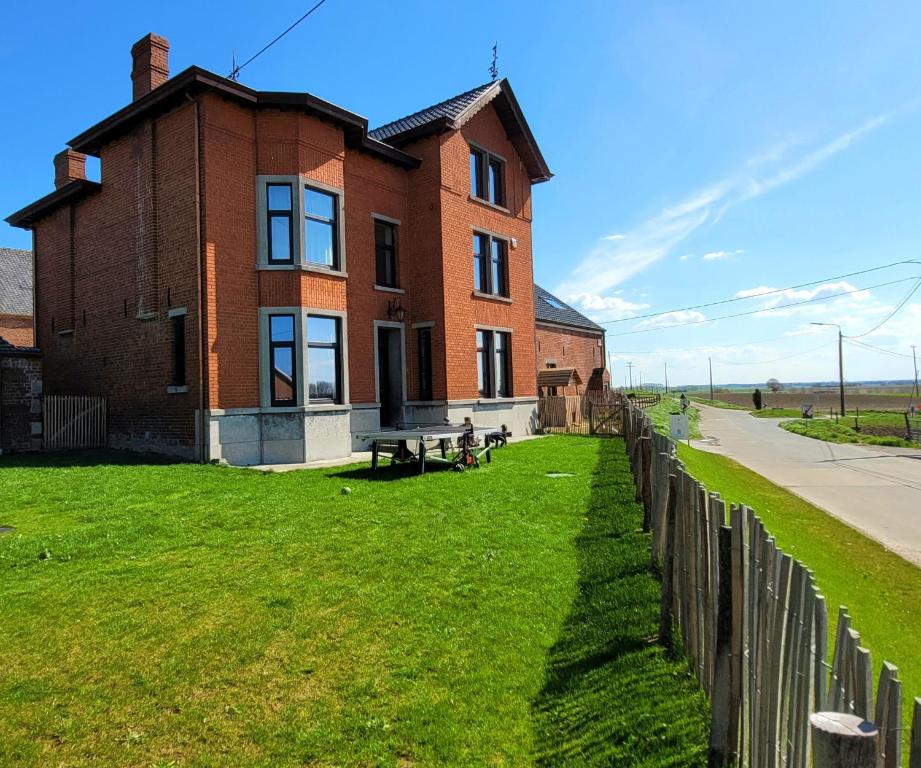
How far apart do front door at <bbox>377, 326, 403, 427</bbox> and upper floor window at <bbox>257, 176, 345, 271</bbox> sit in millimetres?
3937

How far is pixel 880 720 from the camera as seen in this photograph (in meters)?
1.75

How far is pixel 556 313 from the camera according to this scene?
33.5 meters

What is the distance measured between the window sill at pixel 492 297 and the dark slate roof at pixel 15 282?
80.2 feet

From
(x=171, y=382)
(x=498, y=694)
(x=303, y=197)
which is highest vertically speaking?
(x=303, y=197)

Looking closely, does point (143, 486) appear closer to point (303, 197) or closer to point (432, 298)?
point (303, 197)

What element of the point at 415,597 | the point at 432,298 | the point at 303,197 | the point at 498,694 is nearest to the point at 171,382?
the point at 303,197

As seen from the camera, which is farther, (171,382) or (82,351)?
(82,351)

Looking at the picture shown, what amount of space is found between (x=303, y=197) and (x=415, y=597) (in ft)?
39.9

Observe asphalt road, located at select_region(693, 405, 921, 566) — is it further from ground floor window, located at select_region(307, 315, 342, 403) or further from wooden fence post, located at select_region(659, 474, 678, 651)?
ground floor window, located at select_region(307, 315, 342, 403)

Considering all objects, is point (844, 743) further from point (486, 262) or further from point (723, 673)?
point (486, 262)

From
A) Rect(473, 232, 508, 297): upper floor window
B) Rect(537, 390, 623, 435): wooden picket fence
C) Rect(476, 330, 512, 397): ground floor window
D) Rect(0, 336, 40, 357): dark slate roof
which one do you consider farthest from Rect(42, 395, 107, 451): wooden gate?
Rect(537, 390, 623, 435): wooden picket fence

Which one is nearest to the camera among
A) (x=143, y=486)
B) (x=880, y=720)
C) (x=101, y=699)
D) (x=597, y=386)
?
(x=880, y=720)

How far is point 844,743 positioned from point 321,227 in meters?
15.5

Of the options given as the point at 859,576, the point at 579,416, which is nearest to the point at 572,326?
the point at 579,416
